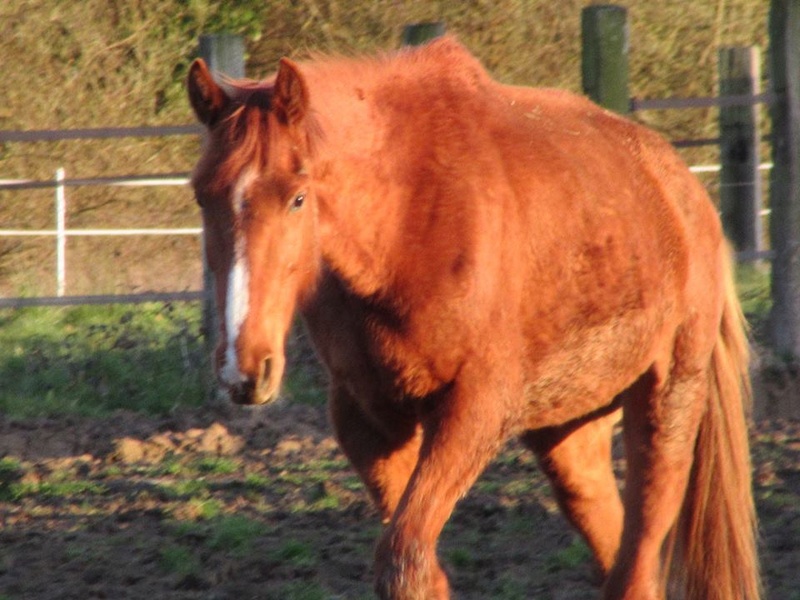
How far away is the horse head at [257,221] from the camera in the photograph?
2898 mm

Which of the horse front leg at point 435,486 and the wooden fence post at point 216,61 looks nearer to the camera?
the horse front leg at point 435,486

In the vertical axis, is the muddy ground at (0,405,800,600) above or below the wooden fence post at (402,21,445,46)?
below

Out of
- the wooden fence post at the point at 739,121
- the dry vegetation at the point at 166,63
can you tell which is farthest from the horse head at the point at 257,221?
the dry vegetation at the point at 166,63

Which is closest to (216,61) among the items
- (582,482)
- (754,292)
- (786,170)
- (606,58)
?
(606,58)

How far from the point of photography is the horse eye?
3039 mm

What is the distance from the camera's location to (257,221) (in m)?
2.96

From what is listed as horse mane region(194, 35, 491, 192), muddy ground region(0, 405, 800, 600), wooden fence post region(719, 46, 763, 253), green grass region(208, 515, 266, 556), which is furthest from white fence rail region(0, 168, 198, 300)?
wooden fence post region(719, 46, 763, 253)

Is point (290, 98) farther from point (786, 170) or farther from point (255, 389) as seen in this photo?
point (786, 170)

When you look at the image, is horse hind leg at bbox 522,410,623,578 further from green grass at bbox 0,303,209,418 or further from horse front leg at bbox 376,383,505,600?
green grass at bbox 0,303,209,418

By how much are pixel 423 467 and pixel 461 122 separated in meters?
1.00

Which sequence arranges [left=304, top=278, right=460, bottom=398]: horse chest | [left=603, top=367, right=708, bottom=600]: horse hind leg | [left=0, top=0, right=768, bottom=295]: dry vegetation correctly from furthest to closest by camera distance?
[left=0, top=0, right=768, bottom=295]: dry vegetation < [left=603, top=367, right=708, bottom=600]: horse hind leg < [left=304, top=278, right=460, bottom=398]: horse chest

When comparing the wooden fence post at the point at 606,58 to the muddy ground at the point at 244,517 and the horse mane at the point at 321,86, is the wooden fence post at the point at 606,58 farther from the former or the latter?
the horse mane at the point at 321,86

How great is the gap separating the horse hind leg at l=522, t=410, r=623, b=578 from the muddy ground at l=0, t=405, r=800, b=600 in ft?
0.69

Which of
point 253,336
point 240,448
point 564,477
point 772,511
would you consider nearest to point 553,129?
point 564,477
